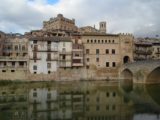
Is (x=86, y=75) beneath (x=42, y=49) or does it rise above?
beneath

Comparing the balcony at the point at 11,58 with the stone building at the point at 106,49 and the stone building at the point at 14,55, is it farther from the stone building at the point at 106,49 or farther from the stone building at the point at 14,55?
the stone building at the point at 106,49

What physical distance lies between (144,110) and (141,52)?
1993 inches

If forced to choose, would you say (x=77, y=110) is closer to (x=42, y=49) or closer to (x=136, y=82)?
(x=136, y=82)

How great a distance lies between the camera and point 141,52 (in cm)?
7700

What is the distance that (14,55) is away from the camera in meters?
68.7

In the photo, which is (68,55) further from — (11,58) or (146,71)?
(146,71)

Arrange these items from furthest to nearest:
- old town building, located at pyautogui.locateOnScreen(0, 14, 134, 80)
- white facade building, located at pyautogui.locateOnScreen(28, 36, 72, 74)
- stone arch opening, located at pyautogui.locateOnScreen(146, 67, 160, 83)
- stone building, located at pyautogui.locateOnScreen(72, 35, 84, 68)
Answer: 1. stone building, located at pyautogui.locateOnScreen(72, 35, 84, 68)
2. white facade building, located at pyautogui.locateOnScreen(28, 36, 72, 74)
3. old town building, located at pyautogui.locateOnScreen(0, 14, 134, 80)
4. stone arch opening, located at pyautogui.locateOnScreen(146, 67, 160, 83)

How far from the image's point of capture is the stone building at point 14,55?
203ft

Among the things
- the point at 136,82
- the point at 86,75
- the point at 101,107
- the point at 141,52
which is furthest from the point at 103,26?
the point at 101,107

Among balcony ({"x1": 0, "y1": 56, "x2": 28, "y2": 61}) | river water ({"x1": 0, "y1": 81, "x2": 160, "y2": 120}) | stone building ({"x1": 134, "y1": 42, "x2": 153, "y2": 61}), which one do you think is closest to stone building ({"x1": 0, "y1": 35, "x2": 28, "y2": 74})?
balcony ({"x1": 0, "y1": 56, "x2": 28, "y2": 61})

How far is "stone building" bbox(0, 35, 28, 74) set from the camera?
6189 centimetres

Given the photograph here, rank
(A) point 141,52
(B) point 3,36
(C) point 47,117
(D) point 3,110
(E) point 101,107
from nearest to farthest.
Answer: (C) point 47,117
(D) point 3,110
(E) point 101,107
(B) point 3,36
(A) point 141,52

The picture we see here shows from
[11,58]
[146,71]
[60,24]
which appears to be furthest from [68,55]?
[60,24]

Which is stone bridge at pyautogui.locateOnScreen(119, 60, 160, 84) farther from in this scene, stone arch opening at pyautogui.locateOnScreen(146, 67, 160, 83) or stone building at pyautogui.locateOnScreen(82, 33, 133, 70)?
stone building at pyautogui.locateOnScreen(82, 33, 133, 70)
